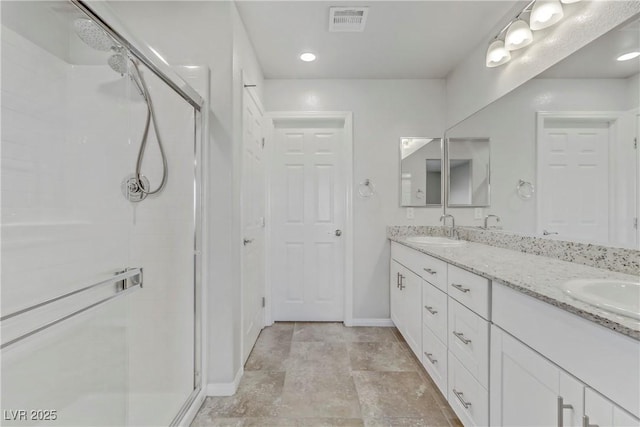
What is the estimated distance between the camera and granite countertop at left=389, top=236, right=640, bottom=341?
2.24 feet

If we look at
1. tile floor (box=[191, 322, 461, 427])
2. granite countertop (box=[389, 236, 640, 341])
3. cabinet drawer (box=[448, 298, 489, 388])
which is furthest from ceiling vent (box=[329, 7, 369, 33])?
tile floor (box=[191, 322, 461, 427])

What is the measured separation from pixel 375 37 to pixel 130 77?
5.59 ft

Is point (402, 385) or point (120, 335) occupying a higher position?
point (120, 335)

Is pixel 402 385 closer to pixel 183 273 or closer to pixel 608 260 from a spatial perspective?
pixel 608 260

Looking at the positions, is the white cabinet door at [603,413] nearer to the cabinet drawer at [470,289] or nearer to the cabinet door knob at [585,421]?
the cabinet door knob at [585,421]

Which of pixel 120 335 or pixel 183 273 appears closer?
pixel 120 335

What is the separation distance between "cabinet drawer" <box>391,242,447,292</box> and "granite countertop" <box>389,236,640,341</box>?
63 millimetres

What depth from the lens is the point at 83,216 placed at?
1.33m

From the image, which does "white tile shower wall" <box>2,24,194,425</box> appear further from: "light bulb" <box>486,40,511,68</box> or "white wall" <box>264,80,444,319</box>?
"light bulb" <box>486,40,511,68</box>

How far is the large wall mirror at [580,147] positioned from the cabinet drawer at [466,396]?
2.79 feet

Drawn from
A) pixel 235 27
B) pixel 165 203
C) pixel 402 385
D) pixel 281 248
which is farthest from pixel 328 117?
pixel 402 385

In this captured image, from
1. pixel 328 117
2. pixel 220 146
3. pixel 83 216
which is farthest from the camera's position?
pixel 328 117

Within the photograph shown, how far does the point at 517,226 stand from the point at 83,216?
Answer: 2433 mm

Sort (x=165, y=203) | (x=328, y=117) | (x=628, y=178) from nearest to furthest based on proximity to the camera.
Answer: (x=628, y=178) < (x=165, y=203) < (x=328, y=117)
